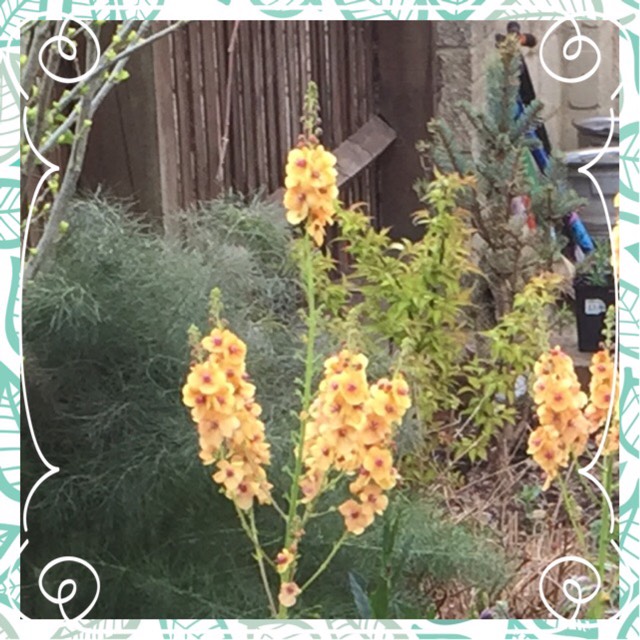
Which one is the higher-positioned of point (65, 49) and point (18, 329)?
point (65, 49)

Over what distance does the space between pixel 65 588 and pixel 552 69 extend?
0.62 meters

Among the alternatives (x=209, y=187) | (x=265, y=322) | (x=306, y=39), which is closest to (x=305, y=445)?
(x=265, y=322)

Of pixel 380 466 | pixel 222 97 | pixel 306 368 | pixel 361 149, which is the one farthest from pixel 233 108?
pixel 380 466

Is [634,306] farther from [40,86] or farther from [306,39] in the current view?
[40,86]

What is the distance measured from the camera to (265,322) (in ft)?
4.98

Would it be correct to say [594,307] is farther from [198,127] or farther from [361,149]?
[198,127]

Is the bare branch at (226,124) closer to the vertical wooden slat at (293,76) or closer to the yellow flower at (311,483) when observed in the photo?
the vertical wooden slat at (293,76)

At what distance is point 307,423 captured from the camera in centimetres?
150

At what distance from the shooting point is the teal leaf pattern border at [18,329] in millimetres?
1489

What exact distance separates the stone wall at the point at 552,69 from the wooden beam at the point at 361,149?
59 mm

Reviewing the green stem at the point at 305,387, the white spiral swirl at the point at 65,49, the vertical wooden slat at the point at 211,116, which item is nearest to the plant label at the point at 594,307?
the green stem at the point at 305,387

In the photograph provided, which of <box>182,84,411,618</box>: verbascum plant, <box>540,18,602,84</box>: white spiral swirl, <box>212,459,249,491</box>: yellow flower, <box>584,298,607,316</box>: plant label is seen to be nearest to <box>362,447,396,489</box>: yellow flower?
<box>182,84,411,618</box>: verbascum plant

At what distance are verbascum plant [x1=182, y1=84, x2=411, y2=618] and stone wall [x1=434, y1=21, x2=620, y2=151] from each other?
13 cm

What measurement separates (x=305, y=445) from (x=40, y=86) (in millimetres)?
389
